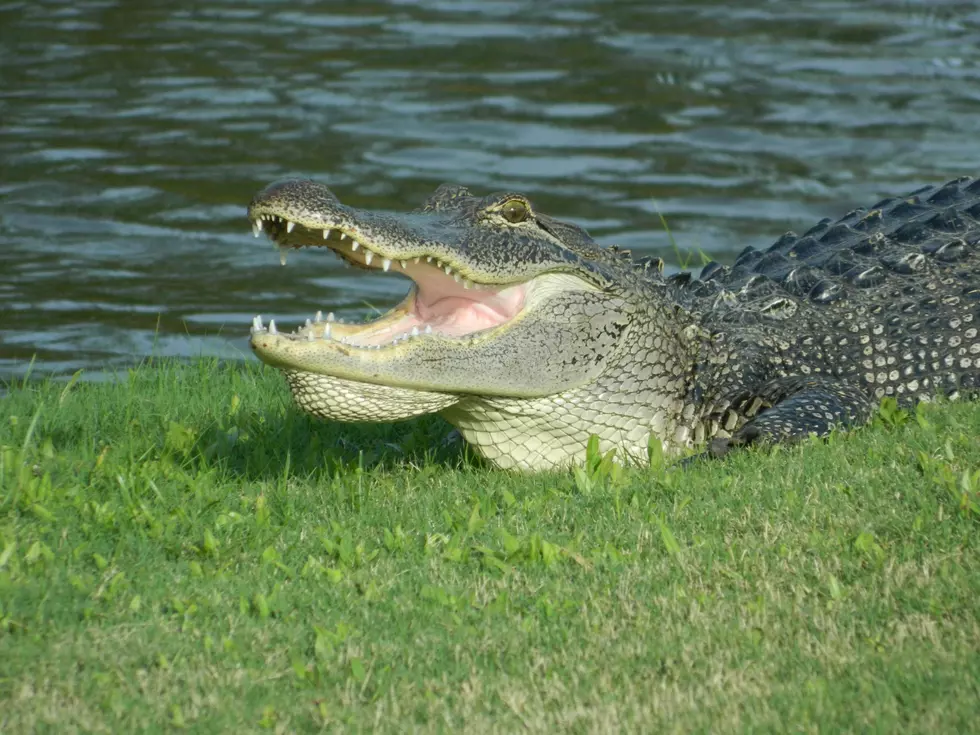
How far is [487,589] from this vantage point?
4.35 meters

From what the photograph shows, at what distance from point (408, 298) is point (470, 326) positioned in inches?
10.1

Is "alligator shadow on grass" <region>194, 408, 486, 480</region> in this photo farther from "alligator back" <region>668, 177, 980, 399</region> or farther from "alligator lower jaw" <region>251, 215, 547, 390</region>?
"alligator back" <region>668, 177, 980, 399</region>

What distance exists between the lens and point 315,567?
14.8 feet

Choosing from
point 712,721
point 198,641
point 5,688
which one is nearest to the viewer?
point 712,721

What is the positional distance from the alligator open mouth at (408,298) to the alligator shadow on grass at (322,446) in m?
0.57

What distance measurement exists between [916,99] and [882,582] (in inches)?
495

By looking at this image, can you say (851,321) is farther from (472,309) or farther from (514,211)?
(472,309)

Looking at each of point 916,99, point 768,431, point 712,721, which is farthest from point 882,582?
point 916,99

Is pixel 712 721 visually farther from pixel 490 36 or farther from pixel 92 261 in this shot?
pixel 490 36

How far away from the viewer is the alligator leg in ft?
18.1

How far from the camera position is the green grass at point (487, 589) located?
367 cm

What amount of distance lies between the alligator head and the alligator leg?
1.42 feet

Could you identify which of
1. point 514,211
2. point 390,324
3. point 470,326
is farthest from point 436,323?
point 514,211

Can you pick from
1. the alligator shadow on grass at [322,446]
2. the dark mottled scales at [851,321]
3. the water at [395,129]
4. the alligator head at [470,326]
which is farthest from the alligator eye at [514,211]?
the water at [395,129]
